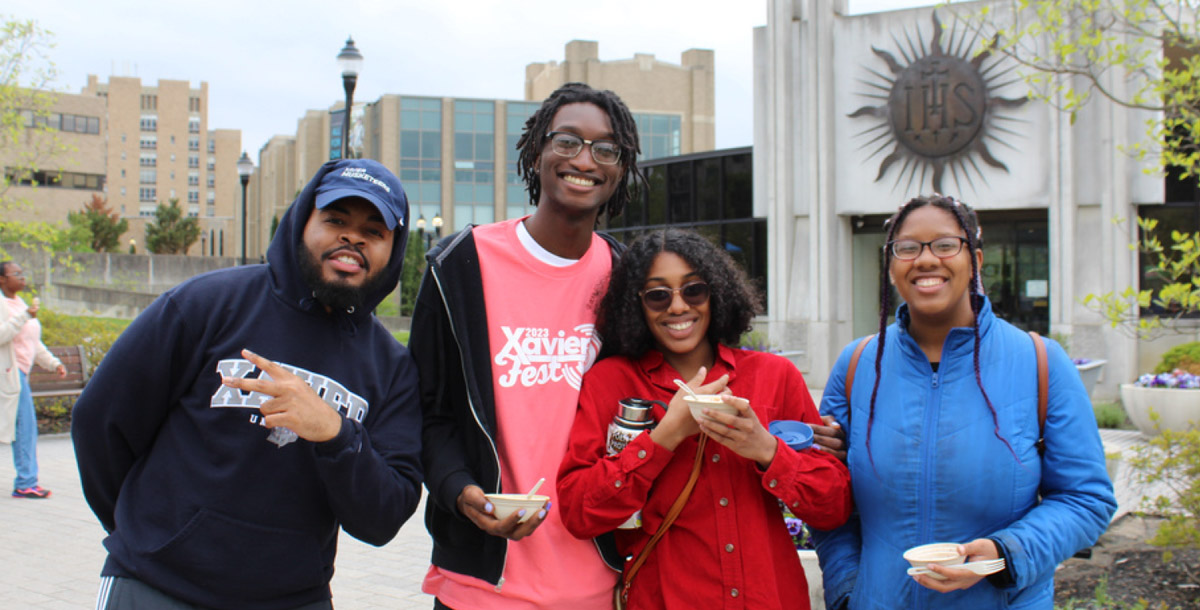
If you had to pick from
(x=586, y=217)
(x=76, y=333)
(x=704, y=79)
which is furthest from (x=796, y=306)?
(x=704, y=79)

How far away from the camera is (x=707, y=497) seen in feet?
8.41

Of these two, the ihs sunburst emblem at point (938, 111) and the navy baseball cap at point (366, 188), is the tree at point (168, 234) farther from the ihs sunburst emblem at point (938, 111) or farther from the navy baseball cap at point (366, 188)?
the navy baseball cap at point (366, 188)

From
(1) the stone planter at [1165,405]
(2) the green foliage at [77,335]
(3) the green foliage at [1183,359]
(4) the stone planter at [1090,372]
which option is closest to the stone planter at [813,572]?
(1) the stone planter at [1165,405]

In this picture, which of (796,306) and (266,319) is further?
(796,306)

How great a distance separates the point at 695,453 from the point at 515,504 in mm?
571

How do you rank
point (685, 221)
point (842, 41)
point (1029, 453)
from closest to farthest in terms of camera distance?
point (1029, 453) < point (842, 41) < point (685, 221)

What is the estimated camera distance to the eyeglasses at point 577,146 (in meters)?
2.87

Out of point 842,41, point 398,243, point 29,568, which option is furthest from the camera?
point 842,41

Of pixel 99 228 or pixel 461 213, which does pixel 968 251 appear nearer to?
pixel 461 213

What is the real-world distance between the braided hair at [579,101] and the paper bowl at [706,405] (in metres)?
0.97

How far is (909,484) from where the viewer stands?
8.02 ft

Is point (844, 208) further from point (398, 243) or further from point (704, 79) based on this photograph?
point (704, 79)

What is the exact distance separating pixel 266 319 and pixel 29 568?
5.05 m

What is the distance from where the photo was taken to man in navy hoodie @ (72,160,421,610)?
228cm
